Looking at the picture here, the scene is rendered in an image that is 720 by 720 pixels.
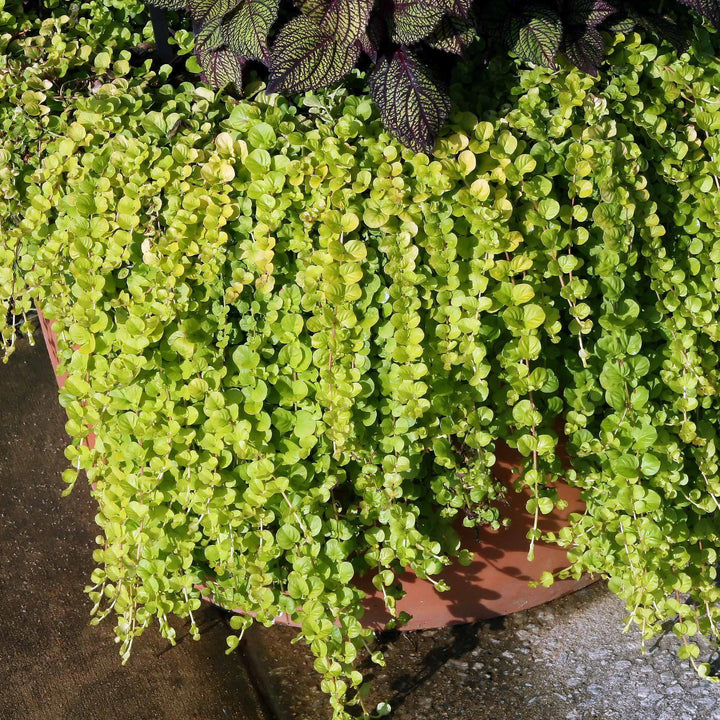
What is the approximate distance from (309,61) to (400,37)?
0.16m

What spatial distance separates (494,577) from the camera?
1.90 m

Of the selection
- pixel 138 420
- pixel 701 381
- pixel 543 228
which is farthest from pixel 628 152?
pixel 138 420

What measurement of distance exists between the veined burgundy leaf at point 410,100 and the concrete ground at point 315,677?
43.9 inches

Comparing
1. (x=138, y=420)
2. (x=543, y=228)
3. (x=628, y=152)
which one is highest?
(x=628, y=152)

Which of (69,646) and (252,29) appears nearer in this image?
(252,29)

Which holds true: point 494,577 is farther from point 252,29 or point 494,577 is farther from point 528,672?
point 252,29

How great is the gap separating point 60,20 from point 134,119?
0.46 meters

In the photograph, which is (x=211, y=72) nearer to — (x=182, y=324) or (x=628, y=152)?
(x=182, y=324)

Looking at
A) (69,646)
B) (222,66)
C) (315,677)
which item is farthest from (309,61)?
(69,646)

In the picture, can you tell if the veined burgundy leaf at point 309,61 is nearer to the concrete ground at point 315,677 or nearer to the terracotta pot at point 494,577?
the terracotta pot at point 494,577

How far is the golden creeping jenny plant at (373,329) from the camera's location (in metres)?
1.51

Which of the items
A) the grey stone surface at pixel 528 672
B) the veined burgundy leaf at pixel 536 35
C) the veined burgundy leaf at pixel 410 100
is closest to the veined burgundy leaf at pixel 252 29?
the veined burgundy leaf at pixel 410 100

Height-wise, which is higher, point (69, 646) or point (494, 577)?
point (494, 577)

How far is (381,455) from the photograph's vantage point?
62.2 inches
